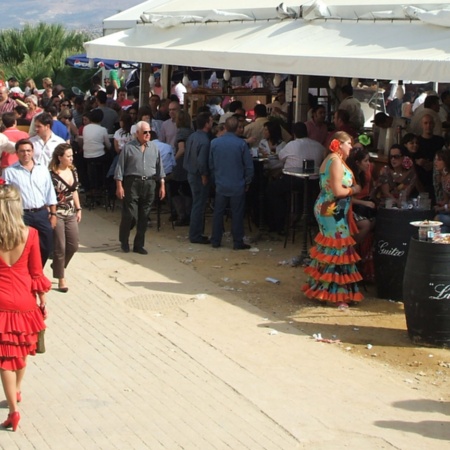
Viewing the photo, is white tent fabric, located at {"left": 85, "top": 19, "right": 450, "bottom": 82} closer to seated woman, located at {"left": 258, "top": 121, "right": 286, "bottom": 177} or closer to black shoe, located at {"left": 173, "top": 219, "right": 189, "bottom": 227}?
seated woman, located at {"left": 258, "top": 121, "right": 286, "bottom": 177}

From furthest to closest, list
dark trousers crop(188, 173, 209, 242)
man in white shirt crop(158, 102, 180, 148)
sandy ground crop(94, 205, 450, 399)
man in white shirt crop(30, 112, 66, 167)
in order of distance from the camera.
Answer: man in white shirt crop(158, 102, 180, 148)
dark trousers crop(188, 173, 209, 242)
man in white shirt crop(30, 112, 66, 167)
sandy ground crop(94, 205, 450, 399)

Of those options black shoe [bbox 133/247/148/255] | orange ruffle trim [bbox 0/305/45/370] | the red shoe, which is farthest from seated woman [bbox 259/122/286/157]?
the red shoe

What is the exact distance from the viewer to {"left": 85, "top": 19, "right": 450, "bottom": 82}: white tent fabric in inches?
403

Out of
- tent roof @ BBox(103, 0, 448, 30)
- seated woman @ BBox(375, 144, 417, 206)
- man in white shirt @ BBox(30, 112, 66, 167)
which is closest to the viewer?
seated woman @ BBox(375, 144, 417, 206)

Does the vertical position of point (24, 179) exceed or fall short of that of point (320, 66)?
it falls short

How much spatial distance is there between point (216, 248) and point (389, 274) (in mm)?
3589

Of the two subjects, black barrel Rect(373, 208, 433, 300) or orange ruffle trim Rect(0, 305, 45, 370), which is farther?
black barrel Rect(373, 208, 433, 300)

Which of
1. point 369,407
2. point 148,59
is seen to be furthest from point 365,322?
point 148,59

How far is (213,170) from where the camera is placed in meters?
13.3

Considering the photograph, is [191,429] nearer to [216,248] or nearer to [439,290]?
[439,290]

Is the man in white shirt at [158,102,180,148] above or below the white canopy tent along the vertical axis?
below

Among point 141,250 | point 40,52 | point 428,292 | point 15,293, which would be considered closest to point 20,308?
point 15,293

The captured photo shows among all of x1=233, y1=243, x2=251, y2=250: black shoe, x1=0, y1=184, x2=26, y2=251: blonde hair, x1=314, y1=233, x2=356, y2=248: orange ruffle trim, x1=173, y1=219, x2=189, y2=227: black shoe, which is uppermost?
x1=0, y1=184, x2=26, y2=251: blonde hair

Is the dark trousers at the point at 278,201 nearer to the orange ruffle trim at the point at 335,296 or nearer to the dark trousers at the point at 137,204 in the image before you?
the dark trousers at the point at 137,204
